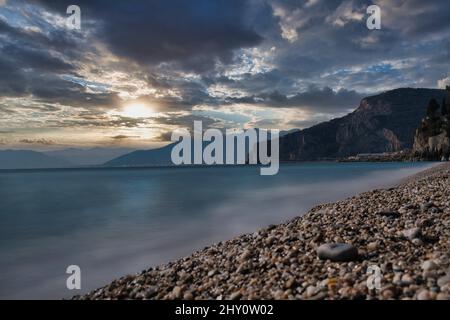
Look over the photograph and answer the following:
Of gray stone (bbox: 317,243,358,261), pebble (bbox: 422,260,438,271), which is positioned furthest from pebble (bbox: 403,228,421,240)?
pebble (bbox: 422,260,438,271)

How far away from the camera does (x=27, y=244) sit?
15328 millimetres

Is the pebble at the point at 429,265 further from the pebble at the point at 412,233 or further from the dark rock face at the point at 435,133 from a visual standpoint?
the dark rock face at the point at 435,133

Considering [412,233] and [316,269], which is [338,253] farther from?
[412,233]

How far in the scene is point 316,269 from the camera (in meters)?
5.98

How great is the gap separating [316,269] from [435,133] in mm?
141343

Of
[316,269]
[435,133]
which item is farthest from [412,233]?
[435,133]

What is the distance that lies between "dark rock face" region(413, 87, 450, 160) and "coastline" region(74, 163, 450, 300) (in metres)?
129

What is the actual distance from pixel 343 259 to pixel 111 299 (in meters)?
4.46

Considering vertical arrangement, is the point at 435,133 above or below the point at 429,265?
above

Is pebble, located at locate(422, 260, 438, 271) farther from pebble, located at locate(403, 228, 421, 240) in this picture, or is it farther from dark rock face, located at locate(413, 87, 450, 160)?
dark rock face, located at locate(413, 87, 450, 160)

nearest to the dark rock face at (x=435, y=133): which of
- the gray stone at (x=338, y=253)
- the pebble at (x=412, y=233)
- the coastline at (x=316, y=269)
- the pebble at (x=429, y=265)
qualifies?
the coastline at (x=316, y=269)

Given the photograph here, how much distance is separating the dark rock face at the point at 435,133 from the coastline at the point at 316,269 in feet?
423
